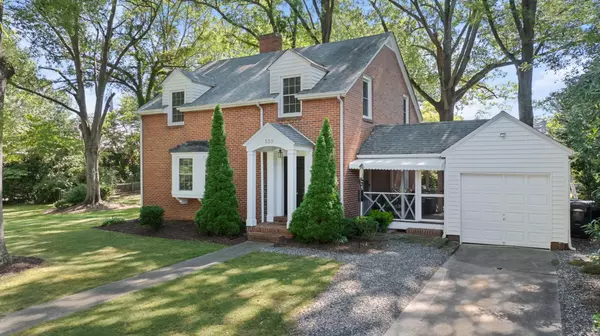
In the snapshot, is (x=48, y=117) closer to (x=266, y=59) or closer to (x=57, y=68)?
(x=57, y=68)

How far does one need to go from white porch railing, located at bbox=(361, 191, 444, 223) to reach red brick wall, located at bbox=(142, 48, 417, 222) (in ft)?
2.63

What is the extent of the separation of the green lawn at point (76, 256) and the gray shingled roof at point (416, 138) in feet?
22.2

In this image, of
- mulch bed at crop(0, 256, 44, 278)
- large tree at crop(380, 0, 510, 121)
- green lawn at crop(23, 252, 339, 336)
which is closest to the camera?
green lawn at crop(23, 252, 339, 336)

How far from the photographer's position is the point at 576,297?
21.6ft

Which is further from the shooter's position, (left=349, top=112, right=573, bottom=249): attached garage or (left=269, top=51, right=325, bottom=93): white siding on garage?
(left=269, top=51, right=325, bottom=93): white siding on garage

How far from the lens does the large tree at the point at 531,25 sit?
45.1 ft

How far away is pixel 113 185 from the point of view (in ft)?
96.9

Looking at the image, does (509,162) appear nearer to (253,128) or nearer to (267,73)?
→ (253,128)

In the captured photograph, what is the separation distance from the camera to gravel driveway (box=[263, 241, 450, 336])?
219 inches

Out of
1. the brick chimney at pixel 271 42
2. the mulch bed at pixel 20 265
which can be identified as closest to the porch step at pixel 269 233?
the mulch bed at pixel 20 265

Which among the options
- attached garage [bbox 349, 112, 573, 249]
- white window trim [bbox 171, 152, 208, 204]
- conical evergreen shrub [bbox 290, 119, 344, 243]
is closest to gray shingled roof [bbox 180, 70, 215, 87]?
white window trim [bbox 171, 152, 208, 204]

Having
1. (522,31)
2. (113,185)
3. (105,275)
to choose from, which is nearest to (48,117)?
(113,185)

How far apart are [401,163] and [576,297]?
655cm

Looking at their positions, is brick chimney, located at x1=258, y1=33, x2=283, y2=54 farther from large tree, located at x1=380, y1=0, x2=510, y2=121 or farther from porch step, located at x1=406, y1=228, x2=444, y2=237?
porch step, located at x1=406, y1=228, x2=444, y2=237
